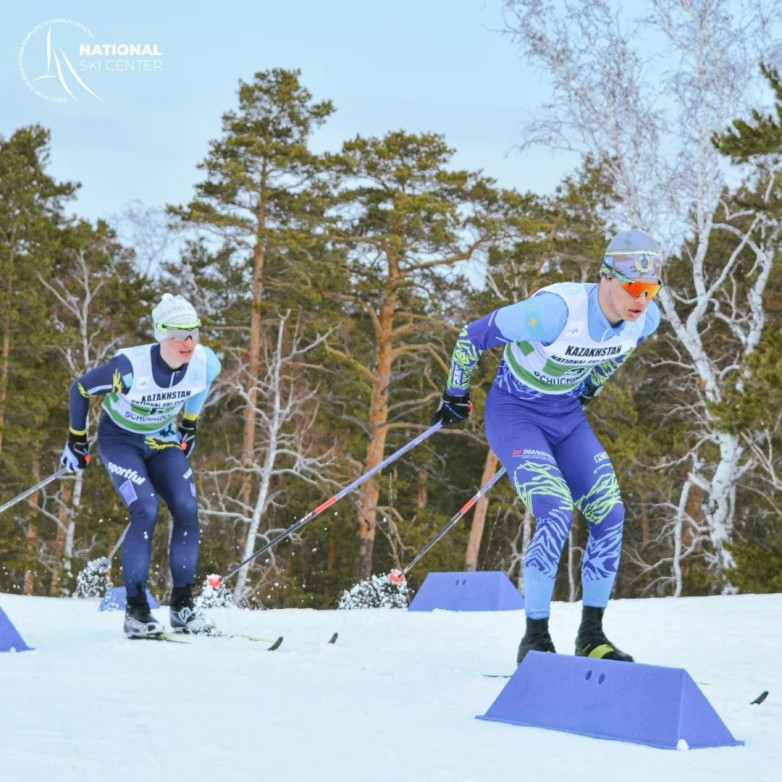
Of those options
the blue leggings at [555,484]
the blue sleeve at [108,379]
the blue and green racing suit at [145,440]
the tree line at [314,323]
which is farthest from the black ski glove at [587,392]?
the tree line at [314,323]

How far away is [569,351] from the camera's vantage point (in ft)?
13.9

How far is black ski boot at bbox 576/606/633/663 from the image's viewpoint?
393 centimetres

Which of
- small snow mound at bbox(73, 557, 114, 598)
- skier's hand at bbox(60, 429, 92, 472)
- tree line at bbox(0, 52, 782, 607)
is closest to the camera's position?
skier's hand at bbox(60, 429, 92, 472)


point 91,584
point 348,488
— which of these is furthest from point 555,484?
point 91,584

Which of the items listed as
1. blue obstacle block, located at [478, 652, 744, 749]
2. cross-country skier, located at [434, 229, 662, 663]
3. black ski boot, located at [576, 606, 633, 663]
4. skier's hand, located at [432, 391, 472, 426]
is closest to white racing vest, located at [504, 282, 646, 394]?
cross-country skier, located at [434, 229, 662, 663]

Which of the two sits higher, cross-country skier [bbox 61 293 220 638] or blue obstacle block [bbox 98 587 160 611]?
cross-country skier [bbox 61 293 220 638]

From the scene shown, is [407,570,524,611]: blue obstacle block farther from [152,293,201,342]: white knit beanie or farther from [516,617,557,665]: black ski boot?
[516,617,557,665]: black ski boot

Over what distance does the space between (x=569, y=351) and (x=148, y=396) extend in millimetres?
2121

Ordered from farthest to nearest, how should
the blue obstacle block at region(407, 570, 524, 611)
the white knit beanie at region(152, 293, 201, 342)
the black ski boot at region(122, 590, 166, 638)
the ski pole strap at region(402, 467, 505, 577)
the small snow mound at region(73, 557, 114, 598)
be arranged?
the small snow mound at region(73, 557, 114, 598) → the blue obstacle block at region(407, 570, 524, 611) → the ski pole strap at region(402, 467, 505, 577) → the white knit beanie at region(152, 293, 201, 342) → the black ski boot at region(122, 590, 166, 638)

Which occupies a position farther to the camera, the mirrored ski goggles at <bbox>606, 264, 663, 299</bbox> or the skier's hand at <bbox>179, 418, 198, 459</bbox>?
the skier's hand at <bbox>179, 418, 198, 459</bbox>

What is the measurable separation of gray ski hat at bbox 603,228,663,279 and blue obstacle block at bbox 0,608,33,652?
2540 mm

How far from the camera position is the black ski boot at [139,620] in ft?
17.4

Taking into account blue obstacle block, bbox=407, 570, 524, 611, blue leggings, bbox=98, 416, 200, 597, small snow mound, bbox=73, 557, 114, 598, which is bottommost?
small snow mound, bbox=73, 557, 114, 598

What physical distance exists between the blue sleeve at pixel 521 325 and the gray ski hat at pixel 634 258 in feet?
0.73
